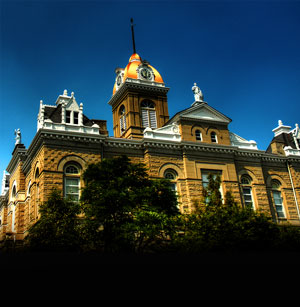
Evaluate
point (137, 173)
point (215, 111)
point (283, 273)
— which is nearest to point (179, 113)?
point (215, 111)

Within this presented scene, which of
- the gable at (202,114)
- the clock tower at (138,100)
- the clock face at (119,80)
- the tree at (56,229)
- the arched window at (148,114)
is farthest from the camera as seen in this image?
the clock face at (119,80)

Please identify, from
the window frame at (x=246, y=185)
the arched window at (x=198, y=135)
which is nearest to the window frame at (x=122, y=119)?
the arched window at (x=198, y=135)

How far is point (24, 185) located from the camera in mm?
36219

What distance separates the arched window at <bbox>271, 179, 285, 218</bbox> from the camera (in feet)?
125

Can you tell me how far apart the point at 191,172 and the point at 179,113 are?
6.04 m

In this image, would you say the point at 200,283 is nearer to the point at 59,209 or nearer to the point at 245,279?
the point at 245,279

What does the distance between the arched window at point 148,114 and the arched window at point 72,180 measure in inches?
512

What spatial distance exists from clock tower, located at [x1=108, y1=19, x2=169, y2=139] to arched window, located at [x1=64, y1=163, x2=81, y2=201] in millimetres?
10502

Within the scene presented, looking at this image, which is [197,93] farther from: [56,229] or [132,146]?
[56,229]

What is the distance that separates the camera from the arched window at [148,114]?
41.7 m

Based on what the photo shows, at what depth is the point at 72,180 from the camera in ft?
98.8

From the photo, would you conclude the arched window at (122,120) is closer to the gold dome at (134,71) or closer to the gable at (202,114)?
the gold dome at (134,71)

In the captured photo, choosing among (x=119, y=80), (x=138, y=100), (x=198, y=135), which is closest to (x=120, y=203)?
(x=198, y=135)

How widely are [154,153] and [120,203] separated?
1009 cm
